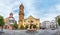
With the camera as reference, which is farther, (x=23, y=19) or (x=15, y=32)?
(x=23, y=19)

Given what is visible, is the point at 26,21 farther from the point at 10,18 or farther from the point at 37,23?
the point at 10,18

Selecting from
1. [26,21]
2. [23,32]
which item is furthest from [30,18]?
[23,32]

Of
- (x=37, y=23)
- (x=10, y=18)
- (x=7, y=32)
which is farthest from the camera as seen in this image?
(x=10, y=18)

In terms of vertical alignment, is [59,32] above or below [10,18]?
below

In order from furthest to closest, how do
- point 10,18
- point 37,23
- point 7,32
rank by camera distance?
point 10,18 → point 37,23 → point 7,32

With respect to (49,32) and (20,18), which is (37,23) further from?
(49,32)

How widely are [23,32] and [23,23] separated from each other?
2116 cm

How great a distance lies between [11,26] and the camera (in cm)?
5309

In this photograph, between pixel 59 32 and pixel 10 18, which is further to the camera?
pixel 10 18

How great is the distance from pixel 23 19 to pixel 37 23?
507cm

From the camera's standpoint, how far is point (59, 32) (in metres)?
30.8

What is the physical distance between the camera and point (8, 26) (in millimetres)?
52594

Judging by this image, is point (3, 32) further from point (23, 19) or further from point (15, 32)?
point (23, 19)

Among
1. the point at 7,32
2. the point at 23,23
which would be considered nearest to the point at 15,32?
the point at 7,32
